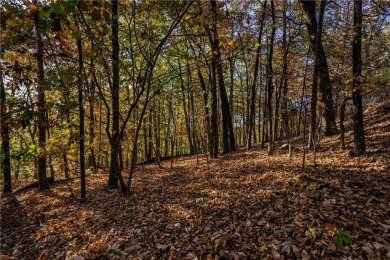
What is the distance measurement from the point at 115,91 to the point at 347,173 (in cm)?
700

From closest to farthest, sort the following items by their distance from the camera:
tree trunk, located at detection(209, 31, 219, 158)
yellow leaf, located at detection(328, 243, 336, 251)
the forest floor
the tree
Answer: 1. yellow leaf, located at detection(328, 243, 336, 251)
2. the forest floor
3. the tree
4. tree trunk, located at detection(209, 31, 219, 158)

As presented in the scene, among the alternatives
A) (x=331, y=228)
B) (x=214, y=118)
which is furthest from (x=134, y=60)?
(x=331, y=228)

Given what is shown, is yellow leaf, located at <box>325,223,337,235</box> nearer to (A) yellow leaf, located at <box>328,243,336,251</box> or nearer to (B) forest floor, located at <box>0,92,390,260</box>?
(B) forest floor, located at <box>0,92,390,260</box>

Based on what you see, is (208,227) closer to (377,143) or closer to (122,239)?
(122,239)

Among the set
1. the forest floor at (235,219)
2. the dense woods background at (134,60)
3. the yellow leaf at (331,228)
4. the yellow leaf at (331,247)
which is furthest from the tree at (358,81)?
the yellow leaf at (331,247)

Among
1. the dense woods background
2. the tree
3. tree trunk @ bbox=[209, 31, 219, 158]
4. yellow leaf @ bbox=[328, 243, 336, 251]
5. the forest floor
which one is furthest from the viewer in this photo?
tree trunk @ bbox=[209, 31, 219, 158]

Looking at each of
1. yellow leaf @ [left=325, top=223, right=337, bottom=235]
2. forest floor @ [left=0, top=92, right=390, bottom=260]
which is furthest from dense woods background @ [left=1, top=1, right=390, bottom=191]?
yellow leaf @ [left=325, top=223, right=337, bottom=235]

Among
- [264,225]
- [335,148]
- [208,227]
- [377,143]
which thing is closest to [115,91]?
[208,227]

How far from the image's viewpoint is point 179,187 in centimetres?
798

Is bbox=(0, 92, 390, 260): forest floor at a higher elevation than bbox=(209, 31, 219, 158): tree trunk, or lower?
lower

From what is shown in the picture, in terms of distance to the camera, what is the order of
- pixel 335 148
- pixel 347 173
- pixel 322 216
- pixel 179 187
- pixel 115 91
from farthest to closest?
1. pixel 335 148
2. pixel 179 187
3. pixel 115 91
4. pixel 347 173
5. pixel 322 216

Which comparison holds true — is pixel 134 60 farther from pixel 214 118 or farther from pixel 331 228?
pixel 331 228

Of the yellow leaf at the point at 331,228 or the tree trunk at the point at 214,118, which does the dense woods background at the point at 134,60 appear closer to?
the tree trunk at the point at 214,118

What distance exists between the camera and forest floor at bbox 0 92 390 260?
13.1 ft
